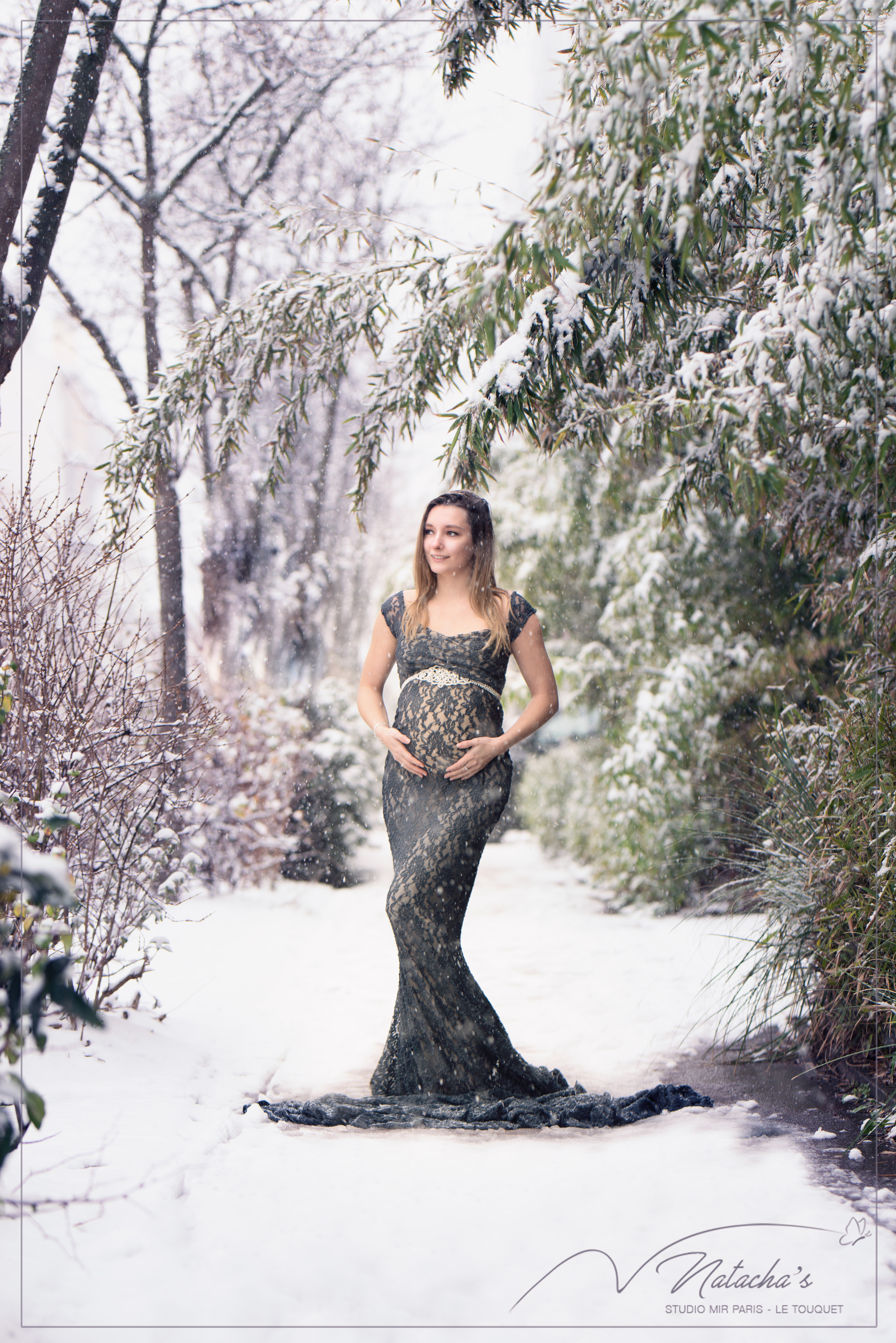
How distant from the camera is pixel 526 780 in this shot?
28.7 ft

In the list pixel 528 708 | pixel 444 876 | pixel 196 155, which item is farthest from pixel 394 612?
pixel 196 155

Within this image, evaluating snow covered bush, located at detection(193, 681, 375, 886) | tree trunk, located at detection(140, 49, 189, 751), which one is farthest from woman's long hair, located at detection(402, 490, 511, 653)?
snow covered bush, located at detection(193, 681, 375, 886)

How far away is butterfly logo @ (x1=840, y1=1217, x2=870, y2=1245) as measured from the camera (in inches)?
72.9

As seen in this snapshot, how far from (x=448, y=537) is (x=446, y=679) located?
0.41 metres

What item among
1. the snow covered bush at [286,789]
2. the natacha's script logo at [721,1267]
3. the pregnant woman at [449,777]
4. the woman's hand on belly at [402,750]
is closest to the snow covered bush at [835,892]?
the natacha's script logo at [721,1267]

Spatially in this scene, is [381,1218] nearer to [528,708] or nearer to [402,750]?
[402,750]

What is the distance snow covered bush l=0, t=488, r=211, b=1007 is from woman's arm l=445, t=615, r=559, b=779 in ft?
2.91

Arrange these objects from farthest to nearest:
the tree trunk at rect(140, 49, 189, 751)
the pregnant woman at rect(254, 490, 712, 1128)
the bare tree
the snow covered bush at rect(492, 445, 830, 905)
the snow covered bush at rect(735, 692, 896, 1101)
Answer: the snow covered bush at rect(492, 445, 830, 905), the tree trunk at rect(140, 49, 189, 751), the bare tree, the pregnant woman at rect(254, 490, 712, 1128), the snow covered bush at rect(735, 692, 896, 1101)

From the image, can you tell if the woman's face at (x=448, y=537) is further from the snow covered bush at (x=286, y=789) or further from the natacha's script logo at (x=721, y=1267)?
the snow covered bush at (x=286, y=789)

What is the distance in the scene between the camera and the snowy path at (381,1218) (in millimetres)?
1633

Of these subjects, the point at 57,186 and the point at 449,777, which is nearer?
the point at 449,777

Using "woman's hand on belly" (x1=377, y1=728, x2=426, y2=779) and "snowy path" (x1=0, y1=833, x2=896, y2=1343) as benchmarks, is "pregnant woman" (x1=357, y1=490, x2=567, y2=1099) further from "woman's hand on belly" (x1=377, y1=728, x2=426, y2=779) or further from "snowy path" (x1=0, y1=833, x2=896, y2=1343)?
"snowy path" (x1=0, y1=833, x2=896, y2=1343)

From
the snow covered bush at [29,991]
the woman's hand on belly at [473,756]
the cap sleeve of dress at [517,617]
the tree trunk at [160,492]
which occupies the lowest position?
the snow covered bush at [29,991]

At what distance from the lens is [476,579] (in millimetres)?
2754
